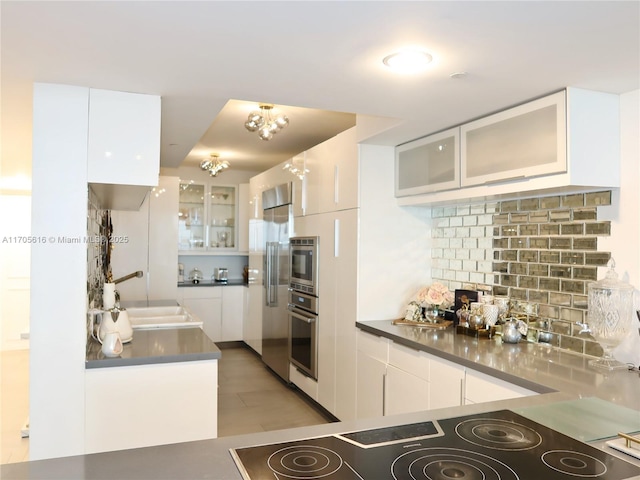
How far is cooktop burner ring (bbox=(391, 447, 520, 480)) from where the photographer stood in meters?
1.17

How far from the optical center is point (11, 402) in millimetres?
4559

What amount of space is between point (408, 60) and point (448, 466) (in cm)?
147

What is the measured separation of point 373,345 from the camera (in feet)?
10.9

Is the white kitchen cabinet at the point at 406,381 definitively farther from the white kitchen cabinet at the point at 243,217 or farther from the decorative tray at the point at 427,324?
the white kitchen cabinet at the point at 243,217

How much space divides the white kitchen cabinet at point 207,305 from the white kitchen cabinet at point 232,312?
0.05 metres

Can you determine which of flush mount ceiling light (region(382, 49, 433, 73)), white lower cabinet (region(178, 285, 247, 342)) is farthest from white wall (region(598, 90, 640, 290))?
white lower cabinet (region(178, 285, 247, 342))

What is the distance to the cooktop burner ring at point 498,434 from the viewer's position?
1371 mm

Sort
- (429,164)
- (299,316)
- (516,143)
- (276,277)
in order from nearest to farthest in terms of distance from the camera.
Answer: (516,143)
(429,164)
(299,316)
(276,277)

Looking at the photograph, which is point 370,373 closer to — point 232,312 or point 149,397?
point 149,397

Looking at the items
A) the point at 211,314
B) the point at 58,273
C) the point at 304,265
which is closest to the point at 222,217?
the point at 211,314

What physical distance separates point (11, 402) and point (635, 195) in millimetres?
5102

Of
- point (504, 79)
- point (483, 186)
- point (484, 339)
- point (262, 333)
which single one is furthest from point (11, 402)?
point (504, 79)

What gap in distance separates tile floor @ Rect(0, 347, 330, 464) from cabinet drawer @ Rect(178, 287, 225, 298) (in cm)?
94

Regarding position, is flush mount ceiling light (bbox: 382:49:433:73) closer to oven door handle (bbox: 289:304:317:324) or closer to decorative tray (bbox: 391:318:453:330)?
decorative tray (bbox: 391:318:453:330)
